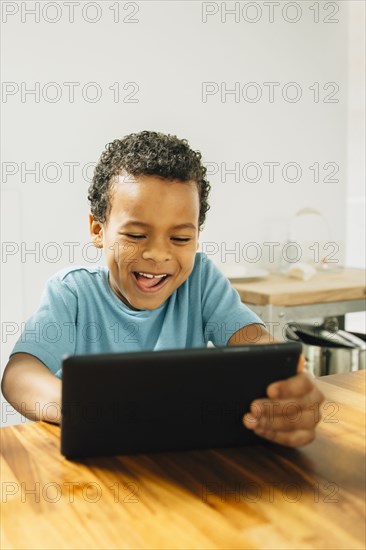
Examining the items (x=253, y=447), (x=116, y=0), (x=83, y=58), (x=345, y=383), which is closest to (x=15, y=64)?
(x=83, y=58)

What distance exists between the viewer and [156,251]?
44.6 inches

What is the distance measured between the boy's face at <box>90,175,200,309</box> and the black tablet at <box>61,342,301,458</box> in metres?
0.47

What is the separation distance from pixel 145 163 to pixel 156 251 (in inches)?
7.0

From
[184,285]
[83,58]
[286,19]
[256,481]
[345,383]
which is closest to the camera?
[256,481]

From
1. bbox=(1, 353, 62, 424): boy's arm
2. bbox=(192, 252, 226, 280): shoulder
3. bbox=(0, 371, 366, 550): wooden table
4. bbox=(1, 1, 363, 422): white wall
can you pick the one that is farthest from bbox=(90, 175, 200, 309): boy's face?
bbox=(1, 1, 363, 422): white wall

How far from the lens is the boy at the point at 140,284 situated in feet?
3.68

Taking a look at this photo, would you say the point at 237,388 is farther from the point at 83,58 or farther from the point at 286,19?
the point at 286,19

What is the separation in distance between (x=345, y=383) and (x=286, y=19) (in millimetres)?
2281

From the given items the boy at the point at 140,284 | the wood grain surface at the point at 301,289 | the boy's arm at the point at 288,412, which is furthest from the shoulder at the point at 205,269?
the wood grain surface at the point at 301,289

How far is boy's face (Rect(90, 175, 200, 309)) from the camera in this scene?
44.4 inches

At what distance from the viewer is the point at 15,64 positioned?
2184mm

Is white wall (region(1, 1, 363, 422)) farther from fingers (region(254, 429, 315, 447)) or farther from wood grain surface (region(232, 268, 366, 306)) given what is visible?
fingers (region(254, 429, 315, 447))

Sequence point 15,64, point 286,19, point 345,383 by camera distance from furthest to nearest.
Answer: point 286,19
point 15,64
point 345,383

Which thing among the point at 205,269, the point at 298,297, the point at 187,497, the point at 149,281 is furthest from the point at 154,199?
the point at 298,297
